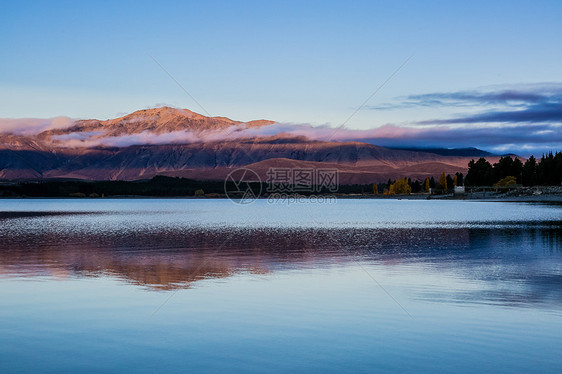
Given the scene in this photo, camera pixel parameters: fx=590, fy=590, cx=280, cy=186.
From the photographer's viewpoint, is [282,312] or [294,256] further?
[294,256]

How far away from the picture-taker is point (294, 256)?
33.6 metres

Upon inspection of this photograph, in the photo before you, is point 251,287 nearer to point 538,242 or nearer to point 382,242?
point 382,242

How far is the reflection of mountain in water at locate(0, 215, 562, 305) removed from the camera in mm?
23172

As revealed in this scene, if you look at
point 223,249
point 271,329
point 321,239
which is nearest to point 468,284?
point 271,329

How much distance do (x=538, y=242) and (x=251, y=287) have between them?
26.4m

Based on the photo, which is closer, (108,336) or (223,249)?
(108,336)

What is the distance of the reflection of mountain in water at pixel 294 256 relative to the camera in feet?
76.0

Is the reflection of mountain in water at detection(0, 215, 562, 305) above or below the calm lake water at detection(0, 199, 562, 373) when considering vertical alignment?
below

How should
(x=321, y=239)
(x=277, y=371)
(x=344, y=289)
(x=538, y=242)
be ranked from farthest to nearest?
(x=321, y=239) → (x=538, y=242) → (x=344, y=289) → (x=277, y=371)

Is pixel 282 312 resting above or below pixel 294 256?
above

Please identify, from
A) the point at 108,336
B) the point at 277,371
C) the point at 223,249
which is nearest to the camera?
the point at 277,371

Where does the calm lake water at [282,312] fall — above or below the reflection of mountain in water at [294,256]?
above

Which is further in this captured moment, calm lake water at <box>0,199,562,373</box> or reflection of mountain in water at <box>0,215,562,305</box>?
reflection of mountain in water at <box>0,215,562,305</box>

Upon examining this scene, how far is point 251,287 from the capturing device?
2225 cm
